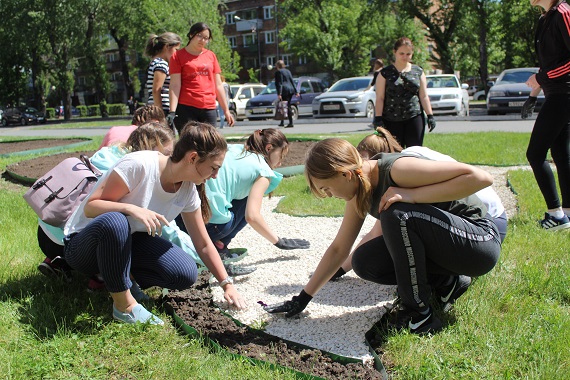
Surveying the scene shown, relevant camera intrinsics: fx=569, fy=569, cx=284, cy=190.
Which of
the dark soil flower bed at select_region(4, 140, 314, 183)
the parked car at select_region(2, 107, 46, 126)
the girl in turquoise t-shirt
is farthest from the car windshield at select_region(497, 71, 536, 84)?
the parked car at select_region(2, 107, 46, 126)

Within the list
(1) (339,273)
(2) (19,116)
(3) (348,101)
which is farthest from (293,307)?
(2) (19,116)

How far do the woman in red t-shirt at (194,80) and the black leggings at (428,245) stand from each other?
162 inches

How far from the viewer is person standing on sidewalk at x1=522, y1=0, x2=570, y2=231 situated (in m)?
4.29

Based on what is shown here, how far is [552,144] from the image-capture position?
4555mm

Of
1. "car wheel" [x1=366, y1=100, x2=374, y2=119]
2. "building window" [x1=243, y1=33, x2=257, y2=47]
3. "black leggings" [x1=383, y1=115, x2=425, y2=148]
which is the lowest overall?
"car wheel" [x1=366, y1=100, x2=374, y2=119]

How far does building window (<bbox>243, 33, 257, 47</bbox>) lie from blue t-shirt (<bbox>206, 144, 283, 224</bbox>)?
59914 mm

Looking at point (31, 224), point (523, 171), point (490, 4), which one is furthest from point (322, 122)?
point (490, 4)

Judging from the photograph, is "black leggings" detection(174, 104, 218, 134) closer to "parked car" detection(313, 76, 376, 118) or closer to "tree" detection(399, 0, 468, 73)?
"parked car" detection(313, 76, 376, 118)

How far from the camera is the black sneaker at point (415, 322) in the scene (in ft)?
8.98

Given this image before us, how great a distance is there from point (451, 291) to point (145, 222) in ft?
5.26

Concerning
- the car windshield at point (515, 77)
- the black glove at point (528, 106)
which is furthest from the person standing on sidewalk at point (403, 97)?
the car windshield at point (515, 77)

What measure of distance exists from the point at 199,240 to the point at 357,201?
97cm

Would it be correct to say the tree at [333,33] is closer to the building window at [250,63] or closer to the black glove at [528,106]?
the building window at [250,63]

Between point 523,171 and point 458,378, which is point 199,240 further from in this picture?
point 523,171
